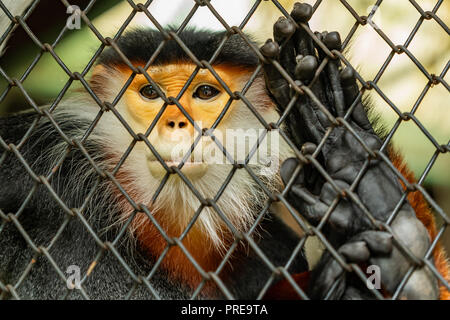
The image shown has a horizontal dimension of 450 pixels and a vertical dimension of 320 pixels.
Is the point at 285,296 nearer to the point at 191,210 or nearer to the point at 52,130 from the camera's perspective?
the point at 191,210

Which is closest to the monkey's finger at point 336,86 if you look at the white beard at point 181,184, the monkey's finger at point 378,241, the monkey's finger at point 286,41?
the monkey's finger at point 286,41

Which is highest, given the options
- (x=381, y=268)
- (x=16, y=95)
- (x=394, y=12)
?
(x=394, y=12)

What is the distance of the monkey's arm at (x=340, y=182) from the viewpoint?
1602 mm

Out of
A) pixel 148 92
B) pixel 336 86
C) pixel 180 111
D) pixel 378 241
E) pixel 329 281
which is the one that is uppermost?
pixel 148 92

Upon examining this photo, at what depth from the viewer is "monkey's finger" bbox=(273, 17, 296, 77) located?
1677 millimetres

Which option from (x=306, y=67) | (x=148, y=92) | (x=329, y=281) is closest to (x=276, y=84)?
(x=306, y=67)

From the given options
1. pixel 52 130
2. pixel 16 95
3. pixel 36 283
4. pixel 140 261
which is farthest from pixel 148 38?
pixel 16 95

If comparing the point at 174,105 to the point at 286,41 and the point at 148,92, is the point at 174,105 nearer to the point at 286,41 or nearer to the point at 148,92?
the point at 148,92

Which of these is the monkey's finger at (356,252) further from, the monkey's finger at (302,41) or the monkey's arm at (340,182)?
the monkey's finger at (302,41)

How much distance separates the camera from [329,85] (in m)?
1.79

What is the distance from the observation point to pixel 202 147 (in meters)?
2.14

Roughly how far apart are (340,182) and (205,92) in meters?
0.86
